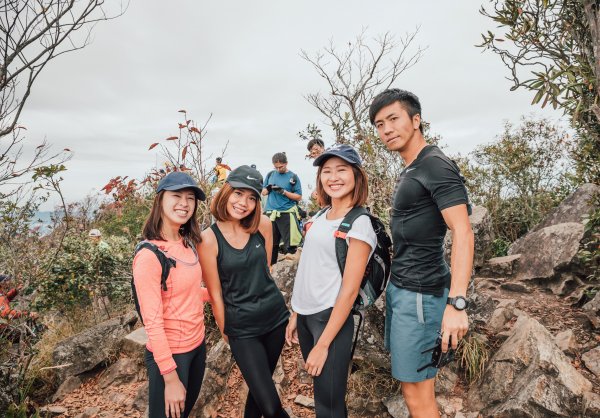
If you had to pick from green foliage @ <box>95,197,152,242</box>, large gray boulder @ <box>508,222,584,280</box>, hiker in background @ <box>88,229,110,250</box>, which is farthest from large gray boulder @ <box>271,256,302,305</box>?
green foliage @ <box>95,197,152,242</box>

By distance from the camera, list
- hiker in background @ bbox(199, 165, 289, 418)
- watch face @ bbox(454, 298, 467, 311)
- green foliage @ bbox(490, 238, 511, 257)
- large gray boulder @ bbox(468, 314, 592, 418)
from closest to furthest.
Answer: watch face @ bbox(454, 298, 467, 311)
hiker in background @ bbox(199, 165, 289, 418)
large gray boulder @ bbox(468, 314, 592, 418)
green foliage @ bbox(490, 238, 511, 257)

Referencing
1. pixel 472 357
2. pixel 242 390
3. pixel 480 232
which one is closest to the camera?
pixel 472 357

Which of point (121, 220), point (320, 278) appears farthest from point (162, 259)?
point (121, 220)

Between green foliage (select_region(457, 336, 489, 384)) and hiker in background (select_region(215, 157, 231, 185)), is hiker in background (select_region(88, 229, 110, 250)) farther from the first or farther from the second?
green foliage (select_region(457, 336, 489, 384))

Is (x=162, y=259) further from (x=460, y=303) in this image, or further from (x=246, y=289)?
(x=460, y=303)

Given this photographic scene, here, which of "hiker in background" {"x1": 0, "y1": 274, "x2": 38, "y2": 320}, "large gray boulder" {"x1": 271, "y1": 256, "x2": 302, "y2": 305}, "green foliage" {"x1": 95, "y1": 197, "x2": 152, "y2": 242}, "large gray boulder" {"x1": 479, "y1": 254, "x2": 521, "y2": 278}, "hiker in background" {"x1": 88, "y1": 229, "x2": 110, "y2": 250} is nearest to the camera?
"hiker in background" {"x1": 0, "y1": 274, "x2": 38, "y2": 320}

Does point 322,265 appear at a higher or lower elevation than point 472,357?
higher

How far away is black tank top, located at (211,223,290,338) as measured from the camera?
2.42 m

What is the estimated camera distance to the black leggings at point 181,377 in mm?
2113

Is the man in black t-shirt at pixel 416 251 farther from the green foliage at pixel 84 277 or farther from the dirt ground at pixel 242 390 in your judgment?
the green foliage at pixel 84 277

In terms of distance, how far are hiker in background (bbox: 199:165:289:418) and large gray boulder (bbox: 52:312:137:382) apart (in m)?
3.35

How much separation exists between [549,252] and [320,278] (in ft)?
19.9

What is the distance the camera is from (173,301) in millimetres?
2229

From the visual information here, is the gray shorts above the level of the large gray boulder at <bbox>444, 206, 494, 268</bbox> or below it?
below
